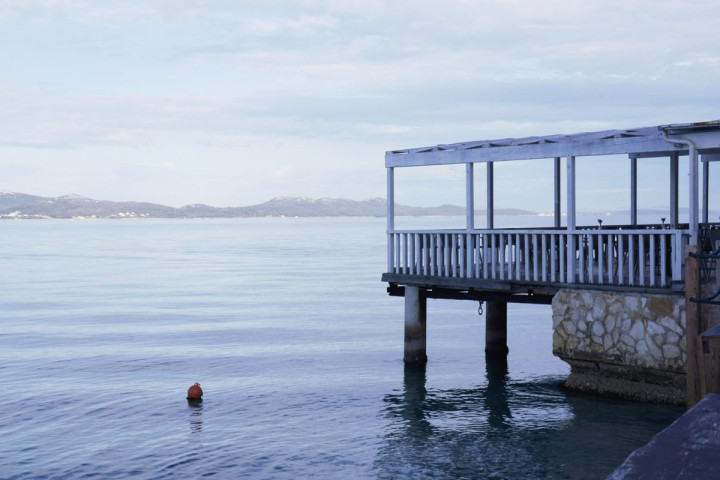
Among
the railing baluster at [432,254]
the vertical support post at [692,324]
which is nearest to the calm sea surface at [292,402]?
the vertical support post at [692,324]

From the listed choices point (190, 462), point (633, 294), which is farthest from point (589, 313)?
point (190, 462)

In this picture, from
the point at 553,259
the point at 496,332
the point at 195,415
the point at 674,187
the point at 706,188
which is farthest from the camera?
the point at 496,332

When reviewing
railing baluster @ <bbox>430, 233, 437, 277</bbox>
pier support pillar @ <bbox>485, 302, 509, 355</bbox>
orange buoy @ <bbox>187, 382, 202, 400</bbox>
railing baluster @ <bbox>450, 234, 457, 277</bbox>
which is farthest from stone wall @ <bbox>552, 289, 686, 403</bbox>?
orange buoy @ <bbox>187, 382, 202, 400</bbox>

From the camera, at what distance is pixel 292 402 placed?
17344mm

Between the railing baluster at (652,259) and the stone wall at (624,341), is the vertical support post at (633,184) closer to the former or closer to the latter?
Result: the stone wall at (624,341)

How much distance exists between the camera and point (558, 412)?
50.2ft

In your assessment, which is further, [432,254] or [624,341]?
[432,254]

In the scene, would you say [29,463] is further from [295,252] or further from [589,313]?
[295,252]

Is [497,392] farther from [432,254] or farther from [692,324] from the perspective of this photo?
[692,324]

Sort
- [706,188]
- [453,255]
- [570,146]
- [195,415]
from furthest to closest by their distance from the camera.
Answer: [706,188] → [453,255] → [195,415] → [570,146]

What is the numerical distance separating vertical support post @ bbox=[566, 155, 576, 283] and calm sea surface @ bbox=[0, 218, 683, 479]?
7.20 feet

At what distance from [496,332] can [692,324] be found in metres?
10.3

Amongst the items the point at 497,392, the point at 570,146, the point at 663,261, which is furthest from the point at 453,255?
Result: the point at 663,261

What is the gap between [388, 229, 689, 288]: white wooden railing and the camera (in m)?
14.0
